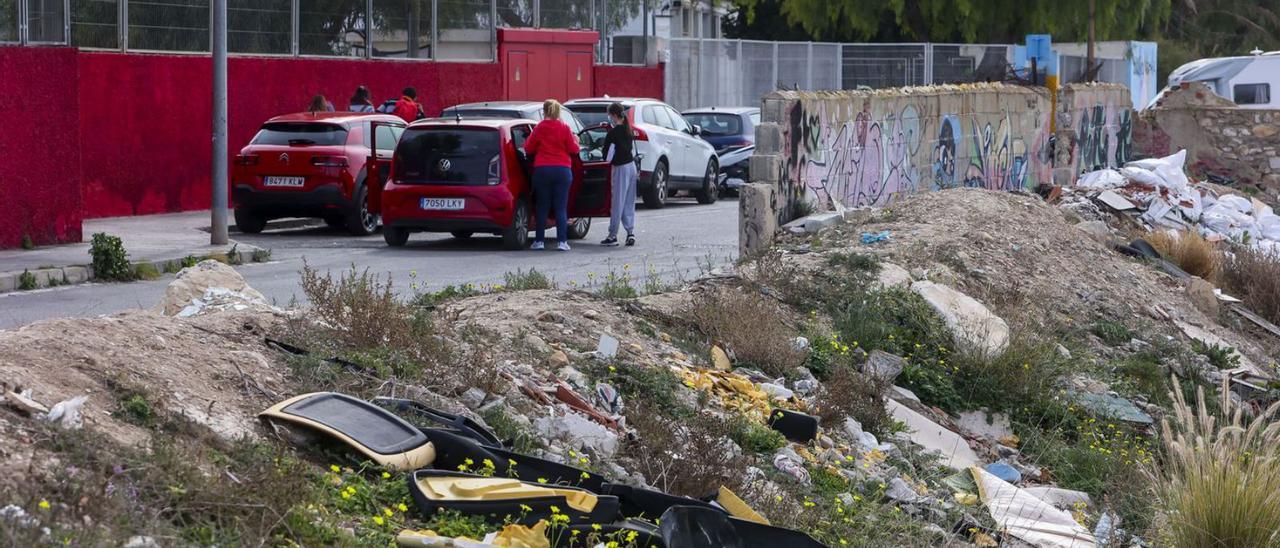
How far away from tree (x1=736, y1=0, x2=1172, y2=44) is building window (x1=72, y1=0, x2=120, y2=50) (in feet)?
84.6

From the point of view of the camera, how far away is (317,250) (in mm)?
17703

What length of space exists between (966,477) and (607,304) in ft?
8.68

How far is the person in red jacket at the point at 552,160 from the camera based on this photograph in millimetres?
16859

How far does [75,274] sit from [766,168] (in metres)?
6.77

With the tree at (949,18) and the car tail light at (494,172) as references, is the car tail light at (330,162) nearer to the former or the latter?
the car tail light at (494,172)

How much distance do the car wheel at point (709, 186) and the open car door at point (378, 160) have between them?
6.88 m

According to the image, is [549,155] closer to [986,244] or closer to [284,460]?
[986,244]

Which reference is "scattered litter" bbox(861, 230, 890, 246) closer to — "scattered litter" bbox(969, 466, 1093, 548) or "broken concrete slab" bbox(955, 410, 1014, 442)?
"broken concrete slab" bbox(955, 410, 1014, 442)

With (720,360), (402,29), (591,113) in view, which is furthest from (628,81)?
(720,360)

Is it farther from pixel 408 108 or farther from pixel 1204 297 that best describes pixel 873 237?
pixel 408 108

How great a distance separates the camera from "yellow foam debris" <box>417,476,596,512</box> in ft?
19.0

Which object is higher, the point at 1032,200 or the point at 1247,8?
the point at 1247,8

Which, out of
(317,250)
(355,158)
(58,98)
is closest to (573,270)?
(317,250)

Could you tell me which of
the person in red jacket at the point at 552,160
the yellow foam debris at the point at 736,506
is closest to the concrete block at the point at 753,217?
the person in red jacket at the point at 552,160
